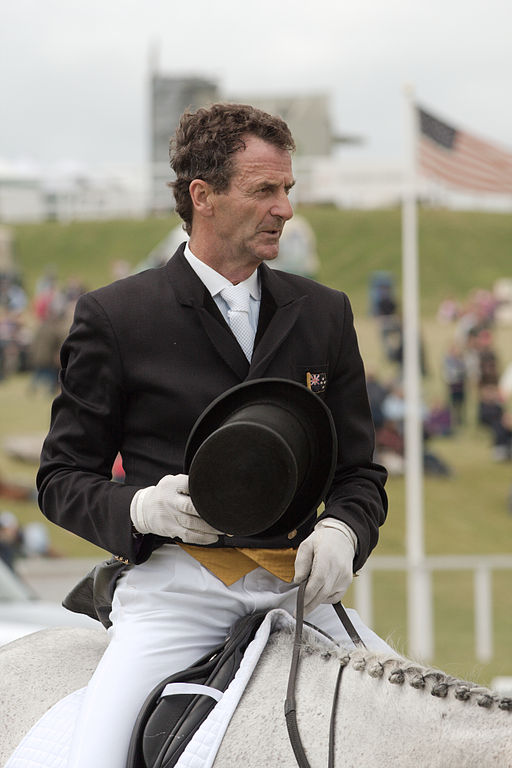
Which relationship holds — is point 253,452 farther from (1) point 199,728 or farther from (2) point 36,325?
(2) point 36,325

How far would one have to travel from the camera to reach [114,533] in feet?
8.09

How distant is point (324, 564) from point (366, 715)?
30 centimetres

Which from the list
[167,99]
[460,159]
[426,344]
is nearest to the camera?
[460,159]

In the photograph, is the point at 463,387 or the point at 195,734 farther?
the point at 463,387

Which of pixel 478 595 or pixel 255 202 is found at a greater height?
pixel 255 202

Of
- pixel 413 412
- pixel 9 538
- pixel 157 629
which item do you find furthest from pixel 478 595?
pixel 157 629

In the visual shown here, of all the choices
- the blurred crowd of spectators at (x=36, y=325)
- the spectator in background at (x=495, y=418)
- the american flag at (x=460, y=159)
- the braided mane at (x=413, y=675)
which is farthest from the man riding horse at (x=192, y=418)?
the blurred crowd of spectators at (x=36, y=325)

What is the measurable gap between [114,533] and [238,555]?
0.86ft

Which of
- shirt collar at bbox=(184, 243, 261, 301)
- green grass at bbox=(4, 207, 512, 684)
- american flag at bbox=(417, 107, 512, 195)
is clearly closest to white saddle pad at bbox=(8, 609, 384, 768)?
shirt collar at bbox=(184, 243, 261, 301)

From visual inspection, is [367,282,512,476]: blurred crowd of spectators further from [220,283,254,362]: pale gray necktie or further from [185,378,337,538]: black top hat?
[185,378,337,538]: black top hat

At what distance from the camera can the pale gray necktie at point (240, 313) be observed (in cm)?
261

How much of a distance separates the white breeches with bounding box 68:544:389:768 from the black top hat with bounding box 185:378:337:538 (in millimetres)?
226

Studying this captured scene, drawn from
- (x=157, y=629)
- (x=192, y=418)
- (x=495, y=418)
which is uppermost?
(x=192, y=418)

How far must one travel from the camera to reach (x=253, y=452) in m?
2.25
